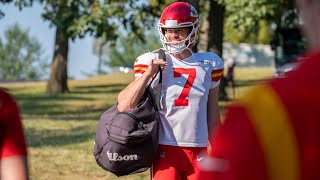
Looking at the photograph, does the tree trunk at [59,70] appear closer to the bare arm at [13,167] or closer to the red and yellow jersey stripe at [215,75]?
the red and yellow jersey stripe at [215,75]

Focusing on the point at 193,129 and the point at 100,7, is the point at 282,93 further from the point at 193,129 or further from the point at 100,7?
the point at 100,7

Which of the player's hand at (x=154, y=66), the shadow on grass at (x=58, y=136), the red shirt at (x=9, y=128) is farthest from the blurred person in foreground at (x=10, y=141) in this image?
the shadow on grass at (x=58, y=136)

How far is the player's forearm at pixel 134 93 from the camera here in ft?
16.6

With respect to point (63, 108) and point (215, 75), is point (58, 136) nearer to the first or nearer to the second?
point (63, 108)

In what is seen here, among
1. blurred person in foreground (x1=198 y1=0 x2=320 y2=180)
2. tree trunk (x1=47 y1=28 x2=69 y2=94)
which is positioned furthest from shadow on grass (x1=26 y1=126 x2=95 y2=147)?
tree trunk (x1=47 y1=28 x2=69 y2=94)

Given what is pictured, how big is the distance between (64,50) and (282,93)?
3145 cm

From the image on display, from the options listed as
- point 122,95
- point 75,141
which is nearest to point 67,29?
point 75,141

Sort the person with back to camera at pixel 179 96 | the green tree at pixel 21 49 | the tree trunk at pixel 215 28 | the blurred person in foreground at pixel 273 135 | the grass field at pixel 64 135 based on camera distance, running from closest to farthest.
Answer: the blurred person in foreground at pixel 273 135 < the person with back to camera at pixel 179 96 < the grass field at pixel 64 135 < the tree trunk at pixel 215 28 < the green tree at pixel 21 49

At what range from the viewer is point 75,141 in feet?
47.7

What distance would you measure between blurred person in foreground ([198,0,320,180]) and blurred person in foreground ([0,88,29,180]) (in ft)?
4.38

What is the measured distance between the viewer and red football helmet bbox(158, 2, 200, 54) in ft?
17.3

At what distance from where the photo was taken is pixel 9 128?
8.84 ft

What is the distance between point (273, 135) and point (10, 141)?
1468 millimetres

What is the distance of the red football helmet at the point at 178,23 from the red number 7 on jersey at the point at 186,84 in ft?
0.44
